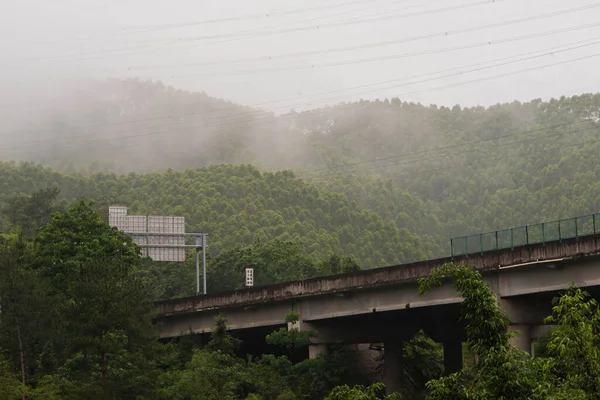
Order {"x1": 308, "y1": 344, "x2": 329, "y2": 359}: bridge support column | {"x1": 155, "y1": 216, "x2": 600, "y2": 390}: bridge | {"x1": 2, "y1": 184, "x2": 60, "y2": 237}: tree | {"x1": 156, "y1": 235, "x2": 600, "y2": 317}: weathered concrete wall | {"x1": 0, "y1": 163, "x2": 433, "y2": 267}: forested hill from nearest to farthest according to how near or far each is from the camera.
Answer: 1. {"x1": 156, "y1": 235, "x2": 600, "y2": 317}: weathered concrete wall
2. {"x1": 155, "y1": 216, "x2": 600, "y2": 390}: bridge
3. {"x1": 308, "y1": 344, "x2": 329, "y2": 359}: bridge support column
4. {"x1": 2, "y1": 184, "x2": 60, "y2": 237}: tree
5. {"x1": 0, "y1": 163, "x2": 433, "y2": 267}: forested hill

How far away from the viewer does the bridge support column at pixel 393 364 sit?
201 ft

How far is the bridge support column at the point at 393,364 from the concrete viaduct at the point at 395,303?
2.4 inches

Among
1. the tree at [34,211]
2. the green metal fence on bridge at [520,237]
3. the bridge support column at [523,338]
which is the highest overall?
the tree at [34,211]

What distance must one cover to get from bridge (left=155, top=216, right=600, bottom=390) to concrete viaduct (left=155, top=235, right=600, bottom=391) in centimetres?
5

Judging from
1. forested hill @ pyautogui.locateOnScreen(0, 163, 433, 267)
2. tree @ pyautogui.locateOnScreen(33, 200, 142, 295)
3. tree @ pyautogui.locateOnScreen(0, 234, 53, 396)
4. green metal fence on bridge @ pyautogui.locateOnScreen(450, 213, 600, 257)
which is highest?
forested hill @ pyautogui.locateOnScreen(0, 163, 433, 267)

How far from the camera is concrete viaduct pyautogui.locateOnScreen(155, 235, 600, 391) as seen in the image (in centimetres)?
4691

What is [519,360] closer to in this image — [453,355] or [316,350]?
[316,350]

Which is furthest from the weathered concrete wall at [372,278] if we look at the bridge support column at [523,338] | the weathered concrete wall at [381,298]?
the bridge support column at [523,338]

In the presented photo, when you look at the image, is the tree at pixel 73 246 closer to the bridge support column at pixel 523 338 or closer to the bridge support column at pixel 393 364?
the bridge support column at pixel 393 364

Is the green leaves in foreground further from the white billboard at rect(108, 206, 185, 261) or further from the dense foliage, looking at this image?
the white billboard at rect(108, 206, 185, 261)

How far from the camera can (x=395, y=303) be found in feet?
182

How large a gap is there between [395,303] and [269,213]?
11719 centimetres

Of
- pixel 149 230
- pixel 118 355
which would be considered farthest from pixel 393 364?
pixel 149 230

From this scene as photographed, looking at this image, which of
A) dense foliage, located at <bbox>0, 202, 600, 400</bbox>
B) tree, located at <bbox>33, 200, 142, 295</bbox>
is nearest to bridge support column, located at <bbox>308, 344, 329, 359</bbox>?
dense foliage, located at <bbox>0, 202, 600, 400</bbox>
